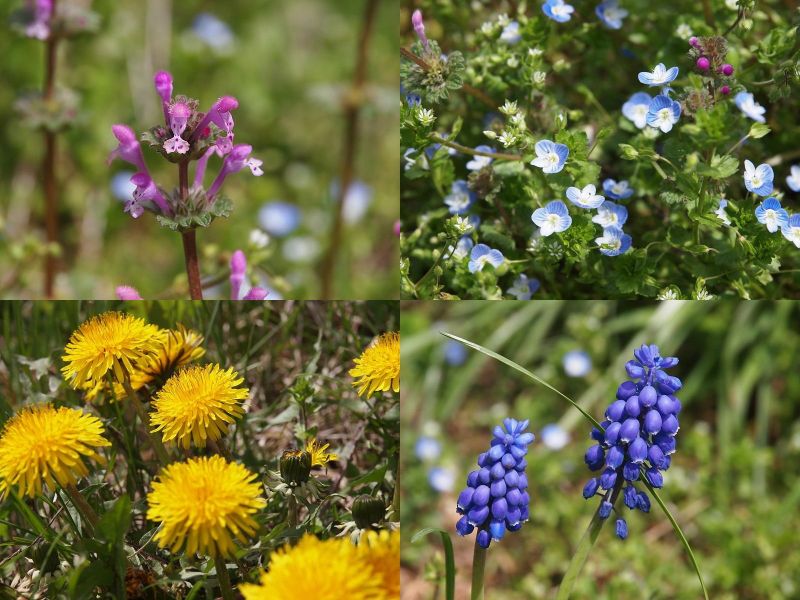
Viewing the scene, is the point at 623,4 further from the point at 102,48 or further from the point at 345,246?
the point at 102,48

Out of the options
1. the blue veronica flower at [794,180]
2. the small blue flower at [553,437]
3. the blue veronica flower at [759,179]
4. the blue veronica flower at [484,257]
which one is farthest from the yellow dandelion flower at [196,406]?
the small blue flower at [553,437]

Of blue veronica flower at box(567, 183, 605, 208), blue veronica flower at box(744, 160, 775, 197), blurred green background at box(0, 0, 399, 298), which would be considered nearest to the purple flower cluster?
blue veronica flower at box(567, 183, 605, 208)

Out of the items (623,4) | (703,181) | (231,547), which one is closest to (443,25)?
(623,4)

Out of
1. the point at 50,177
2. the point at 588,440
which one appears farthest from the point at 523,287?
the point at 50,177

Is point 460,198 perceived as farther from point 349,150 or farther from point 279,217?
point 279,217

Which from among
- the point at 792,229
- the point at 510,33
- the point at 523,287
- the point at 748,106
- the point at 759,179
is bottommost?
the point at 523,287

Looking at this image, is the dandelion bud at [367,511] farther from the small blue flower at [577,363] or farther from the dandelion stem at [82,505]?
the small blue flower at [577,363]

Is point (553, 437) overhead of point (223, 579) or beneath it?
overhead
